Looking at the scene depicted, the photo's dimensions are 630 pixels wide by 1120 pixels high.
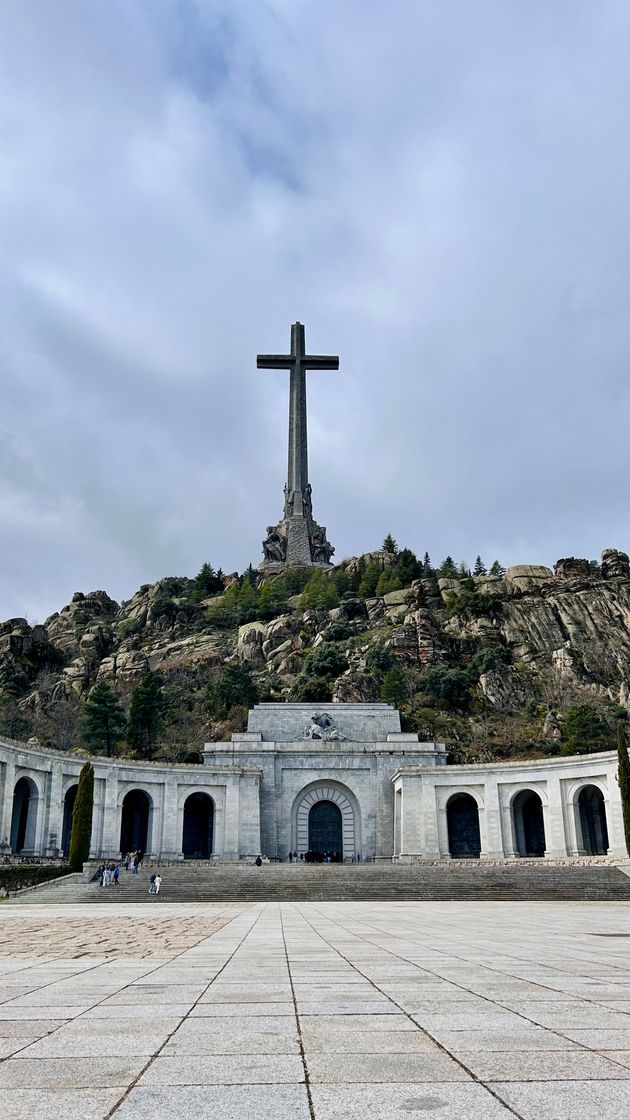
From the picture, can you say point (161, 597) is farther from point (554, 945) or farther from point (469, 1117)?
point (469, 1117)

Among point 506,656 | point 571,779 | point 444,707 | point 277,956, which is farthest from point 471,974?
point 506,656

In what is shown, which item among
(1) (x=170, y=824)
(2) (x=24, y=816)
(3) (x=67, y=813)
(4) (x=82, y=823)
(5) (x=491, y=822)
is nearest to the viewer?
(4) (x=82, y=823)

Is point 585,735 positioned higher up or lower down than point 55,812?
higher up

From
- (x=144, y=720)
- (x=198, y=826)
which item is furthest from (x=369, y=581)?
(x=198, y=826)

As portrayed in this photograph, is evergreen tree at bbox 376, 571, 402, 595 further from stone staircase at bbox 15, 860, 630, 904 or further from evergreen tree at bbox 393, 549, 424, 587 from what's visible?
stone staircase at bbox 15, 860, 630, 904

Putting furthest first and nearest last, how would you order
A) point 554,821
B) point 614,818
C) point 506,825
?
point 506,825, point 554,821, point 614,818

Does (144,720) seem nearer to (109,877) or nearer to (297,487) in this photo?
(109,877)

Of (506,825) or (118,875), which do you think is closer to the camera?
(118,875)

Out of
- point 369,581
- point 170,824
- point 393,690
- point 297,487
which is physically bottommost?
point 170,824

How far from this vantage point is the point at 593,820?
43.9 m

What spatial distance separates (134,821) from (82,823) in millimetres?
12408

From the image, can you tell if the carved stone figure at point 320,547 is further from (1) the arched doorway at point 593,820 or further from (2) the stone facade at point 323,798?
(1) the arched doorway at point 593,820

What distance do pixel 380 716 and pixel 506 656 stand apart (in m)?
27.2

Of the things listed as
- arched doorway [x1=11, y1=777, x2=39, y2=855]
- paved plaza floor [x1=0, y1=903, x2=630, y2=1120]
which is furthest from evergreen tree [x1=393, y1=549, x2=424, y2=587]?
paved plaza floor [x1=0, y1=903, x2=630, y2=1120]
